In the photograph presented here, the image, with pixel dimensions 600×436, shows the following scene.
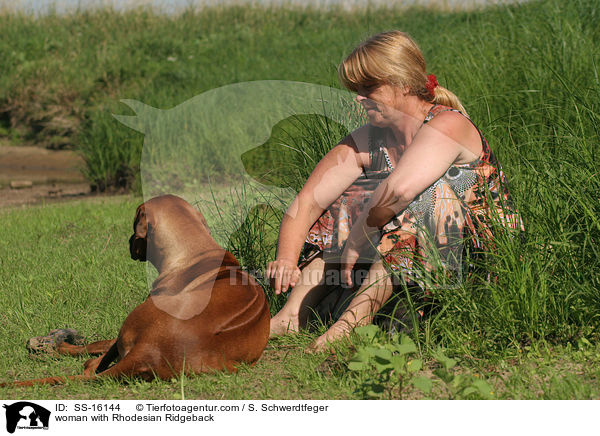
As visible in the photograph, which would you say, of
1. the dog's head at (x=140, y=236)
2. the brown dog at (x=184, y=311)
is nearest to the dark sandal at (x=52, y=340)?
the brown dog at (x=184, y=311)

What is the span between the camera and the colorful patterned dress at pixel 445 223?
11.1ft

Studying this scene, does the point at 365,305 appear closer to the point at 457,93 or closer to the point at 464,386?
the point at 464,386

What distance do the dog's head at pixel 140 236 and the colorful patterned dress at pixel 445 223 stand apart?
1039 millimetres

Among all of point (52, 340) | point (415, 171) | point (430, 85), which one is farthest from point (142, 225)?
point (430, 85)

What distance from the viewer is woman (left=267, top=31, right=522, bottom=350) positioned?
3365 mm

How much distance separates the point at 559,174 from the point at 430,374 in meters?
1.42

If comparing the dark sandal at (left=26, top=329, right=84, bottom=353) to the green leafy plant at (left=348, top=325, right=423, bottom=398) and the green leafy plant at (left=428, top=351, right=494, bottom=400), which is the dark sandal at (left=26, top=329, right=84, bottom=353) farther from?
the green leafy plant at (left=428, top=351, right=494, bottom=400)

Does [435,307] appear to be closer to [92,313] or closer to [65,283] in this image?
[92,313]

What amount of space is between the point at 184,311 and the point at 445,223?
1345mm

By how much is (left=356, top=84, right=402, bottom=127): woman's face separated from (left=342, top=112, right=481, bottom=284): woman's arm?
0.79ft

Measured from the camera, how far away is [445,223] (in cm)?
342

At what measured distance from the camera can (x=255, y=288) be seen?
10.8 feet

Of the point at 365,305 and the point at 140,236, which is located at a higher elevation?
the point at 140,236
